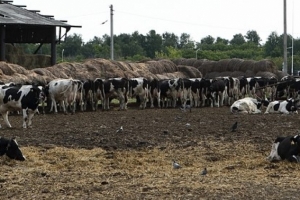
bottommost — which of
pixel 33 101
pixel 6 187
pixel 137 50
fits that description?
pixel 6 187

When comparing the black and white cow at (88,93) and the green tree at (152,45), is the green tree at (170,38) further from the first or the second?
the black and white cow at (88,93)

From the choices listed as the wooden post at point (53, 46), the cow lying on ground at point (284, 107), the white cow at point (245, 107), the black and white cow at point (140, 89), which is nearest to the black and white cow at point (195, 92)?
the black and white cow at point (140, 89)

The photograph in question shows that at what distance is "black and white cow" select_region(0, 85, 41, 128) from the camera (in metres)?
21.9

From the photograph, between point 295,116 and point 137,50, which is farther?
point 137,50

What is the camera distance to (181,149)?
16359 millimetres

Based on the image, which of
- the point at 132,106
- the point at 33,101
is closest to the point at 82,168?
the point at 33,101

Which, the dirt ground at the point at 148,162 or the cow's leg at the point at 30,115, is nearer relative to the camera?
the dirt ground at the point at 148,162

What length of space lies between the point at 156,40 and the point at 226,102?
2841 inches

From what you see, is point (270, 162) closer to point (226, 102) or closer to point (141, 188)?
point (141, 188)

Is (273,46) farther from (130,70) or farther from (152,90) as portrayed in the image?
(152,90)

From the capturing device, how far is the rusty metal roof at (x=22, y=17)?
39.1 m

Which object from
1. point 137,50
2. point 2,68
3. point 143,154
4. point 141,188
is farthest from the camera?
point 137,50

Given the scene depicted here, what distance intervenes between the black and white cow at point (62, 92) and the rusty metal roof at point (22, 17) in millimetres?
9007

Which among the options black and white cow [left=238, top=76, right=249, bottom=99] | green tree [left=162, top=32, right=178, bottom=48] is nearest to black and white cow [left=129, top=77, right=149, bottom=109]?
black and white cow [left=238, top=76, right=249, bottom=99]
